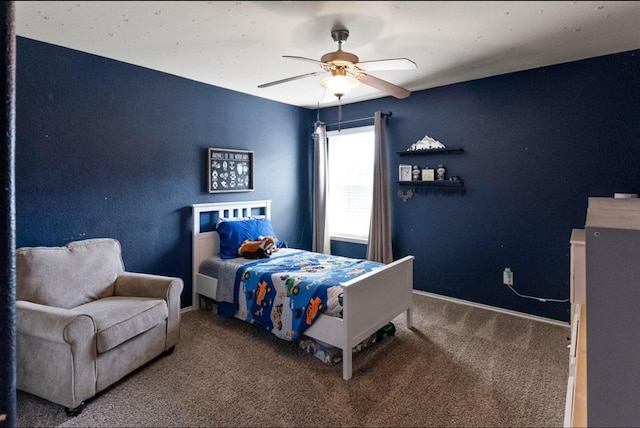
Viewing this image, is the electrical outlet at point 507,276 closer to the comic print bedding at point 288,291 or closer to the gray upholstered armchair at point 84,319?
the comic print bedding at point 288,291

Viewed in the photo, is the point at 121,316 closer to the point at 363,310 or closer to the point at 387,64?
the point at 363,310

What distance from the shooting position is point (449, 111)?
12.1ft

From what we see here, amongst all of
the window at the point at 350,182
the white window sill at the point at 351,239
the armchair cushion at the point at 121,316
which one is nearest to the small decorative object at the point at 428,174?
the window at the point at 350,182

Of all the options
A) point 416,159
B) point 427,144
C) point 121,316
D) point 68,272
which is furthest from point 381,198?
point 68,272

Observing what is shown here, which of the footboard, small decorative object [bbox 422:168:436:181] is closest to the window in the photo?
small decorative object [bbox 422:168:436:181]

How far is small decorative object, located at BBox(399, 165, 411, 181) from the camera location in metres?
4.00

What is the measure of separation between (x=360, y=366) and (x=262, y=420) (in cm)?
84

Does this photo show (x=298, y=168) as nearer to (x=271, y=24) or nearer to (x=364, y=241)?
(x=364, y=241)

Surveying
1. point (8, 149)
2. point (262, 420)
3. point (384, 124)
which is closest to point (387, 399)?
point (262, 420)

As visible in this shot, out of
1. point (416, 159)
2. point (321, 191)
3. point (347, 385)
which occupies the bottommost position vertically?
point (347, 385)

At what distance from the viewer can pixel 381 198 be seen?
4.11m

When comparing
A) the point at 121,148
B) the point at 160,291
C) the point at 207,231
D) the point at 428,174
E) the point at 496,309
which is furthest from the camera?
the point at 428,174

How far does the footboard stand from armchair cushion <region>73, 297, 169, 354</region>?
43.2 inches

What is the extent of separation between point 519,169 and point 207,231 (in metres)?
3.31
